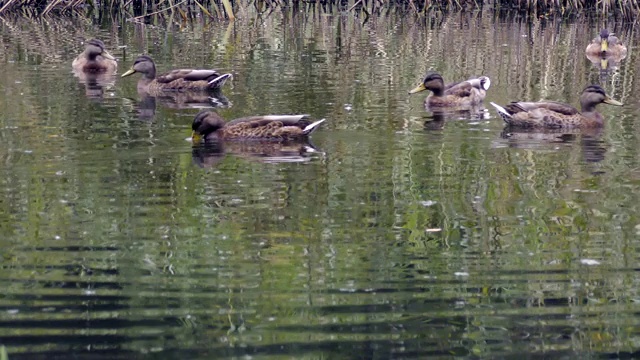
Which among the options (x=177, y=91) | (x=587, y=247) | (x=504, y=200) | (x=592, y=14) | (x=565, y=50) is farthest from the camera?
(x=592, y=14)

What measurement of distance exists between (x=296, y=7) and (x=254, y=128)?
65.2ft

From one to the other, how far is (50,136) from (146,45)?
10741 millimetres

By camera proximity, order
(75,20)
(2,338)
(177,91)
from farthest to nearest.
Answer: (75,20)
(177,91)
(2,338)

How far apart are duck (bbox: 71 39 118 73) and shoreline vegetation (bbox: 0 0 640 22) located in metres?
9.73

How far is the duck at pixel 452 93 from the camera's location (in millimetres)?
14203

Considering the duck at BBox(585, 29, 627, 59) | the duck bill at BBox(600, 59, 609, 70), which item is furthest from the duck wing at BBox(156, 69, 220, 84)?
the duck at BBox(585, 29, 627, 59)

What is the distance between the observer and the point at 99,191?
9.18 metres

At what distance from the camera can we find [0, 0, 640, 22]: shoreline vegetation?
94.4 ft

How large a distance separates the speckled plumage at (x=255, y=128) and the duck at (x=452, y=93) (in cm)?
296

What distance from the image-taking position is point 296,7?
102 feet

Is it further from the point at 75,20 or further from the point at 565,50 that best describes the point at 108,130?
the point at 75,20

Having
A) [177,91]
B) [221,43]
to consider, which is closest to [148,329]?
[177,91]

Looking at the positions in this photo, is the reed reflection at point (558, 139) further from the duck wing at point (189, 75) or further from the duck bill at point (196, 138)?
the duck wing at point (189, 75)

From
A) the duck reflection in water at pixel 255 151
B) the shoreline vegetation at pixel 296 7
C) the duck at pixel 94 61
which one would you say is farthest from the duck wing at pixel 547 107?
the shoreline vegetation at pixel 296 7
